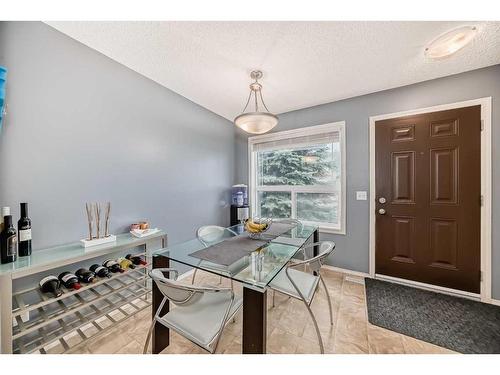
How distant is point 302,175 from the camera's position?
2.95 metres

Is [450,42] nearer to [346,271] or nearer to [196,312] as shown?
[346,271]

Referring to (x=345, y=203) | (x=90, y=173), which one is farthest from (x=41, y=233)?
(x=345, y=203)

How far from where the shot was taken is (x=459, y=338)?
1428 millimetres

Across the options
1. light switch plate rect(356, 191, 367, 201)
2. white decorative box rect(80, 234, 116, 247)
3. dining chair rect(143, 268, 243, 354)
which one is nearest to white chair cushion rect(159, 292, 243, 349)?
dining chair rect(143, 268, 243, 354)

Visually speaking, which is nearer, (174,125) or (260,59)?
(260,59)

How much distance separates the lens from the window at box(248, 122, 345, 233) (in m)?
2.66

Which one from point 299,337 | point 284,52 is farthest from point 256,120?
point 299,337

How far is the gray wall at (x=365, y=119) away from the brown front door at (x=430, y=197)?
0.12 meters

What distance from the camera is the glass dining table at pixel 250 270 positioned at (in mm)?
957

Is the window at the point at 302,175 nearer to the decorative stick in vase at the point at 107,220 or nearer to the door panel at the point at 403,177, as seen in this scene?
the door panel at the point at 403,177

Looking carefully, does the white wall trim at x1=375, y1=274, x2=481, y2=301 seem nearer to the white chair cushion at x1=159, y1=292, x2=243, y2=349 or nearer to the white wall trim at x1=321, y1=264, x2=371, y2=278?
the white wall trim at x1=321, y1=264, x2=371, y2=278
